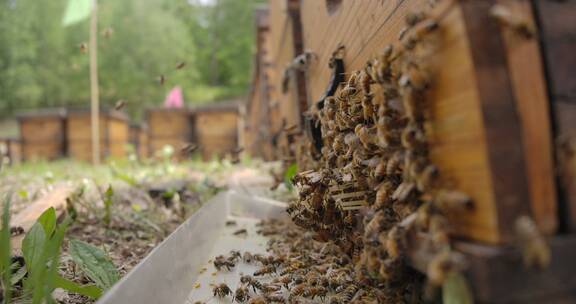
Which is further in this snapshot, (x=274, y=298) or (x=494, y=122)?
(x=274, y=298)

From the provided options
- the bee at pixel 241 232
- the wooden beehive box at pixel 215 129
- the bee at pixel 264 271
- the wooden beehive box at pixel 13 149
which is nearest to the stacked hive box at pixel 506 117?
the bee at pixel 264 271

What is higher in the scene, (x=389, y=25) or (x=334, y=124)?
(x=389, y=25)

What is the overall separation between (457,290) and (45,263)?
3.97 ft

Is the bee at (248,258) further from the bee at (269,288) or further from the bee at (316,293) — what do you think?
the bee at (316,293)

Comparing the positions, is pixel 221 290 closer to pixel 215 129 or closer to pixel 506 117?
pixel 506 117

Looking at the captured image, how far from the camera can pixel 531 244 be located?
0.78 metres

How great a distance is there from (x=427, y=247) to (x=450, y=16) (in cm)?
53

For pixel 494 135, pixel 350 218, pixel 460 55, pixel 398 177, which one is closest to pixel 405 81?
pixel 460 55

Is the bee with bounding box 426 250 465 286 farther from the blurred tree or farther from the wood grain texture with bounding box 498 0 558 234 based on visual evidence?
the blurred tree

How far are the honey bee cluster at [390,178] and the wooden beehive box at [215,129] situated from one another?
991 cm

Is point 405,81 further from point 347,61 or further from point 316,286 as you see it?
point 347,61

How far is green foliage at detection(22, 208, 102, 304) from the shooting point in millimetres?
1237

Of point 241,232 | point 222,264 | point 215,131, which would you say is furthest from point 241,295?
point 215,131

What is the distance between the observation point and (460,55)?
0.89m
